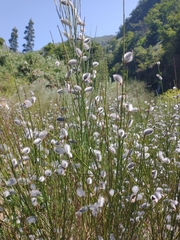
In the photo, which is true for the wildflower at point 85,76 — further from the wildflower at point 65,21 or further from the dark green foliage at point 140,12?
the dark green foliage at point 140,12

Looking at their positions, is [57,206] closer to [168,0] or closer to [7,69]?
[7,69]

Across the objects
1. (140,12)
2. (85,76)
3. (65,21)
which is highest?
(140,12)

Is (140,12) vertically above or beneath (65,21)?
above

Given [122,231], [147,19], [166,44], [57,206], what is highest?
[147,19]

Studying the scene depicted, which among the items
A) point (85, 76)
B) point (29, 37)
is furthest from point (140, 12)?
point (85, 76)

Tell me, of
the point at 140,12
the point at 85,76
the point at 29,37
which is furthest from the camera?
the point at 140,12

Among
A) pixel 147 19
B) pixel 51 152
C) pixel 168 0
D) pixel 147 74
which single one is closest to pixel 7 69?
pixel 51 152

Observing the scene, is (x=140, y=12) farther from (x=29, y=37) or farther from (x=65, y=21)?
(x=65, y=21)

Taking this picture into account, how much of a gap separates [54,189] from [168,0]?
49.9 metres

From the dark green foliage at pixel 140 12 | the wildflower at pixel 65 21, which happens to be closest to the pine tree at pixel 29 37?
the dark green foliage at pixel 140 12

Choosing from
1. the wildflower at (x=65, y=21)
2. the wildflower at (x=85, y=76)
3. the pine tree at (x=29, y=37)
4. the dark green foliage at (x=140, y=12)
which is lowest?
the wildflower at (x=85, y=76)

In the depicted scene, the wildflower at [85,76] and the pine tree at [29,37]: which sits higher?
the pine tree at [29,37]

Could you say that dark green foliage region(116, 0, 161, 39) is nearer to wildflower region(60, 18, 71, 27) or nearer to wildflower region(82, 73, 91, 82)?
wildflower region(60, 18, 71, 27)

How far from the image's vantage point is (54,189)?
1.27m
